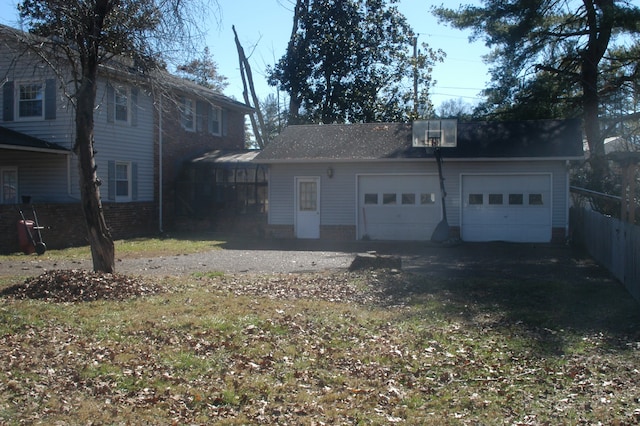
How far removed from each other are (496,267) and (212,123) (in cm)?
1810

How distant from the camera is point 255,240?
2308 centimetres

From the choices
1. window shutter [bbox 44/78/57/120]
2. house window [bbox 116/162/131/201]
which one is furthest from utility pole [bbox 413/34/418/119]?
window shutter [bbox 44/78/57/120]

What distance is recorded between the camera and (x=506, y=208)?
21500mm

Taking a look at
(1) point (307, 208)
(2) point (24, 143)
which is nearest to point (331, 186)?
(1) point (307, 208)

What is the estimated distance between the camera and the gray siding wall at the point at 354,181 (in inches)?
830

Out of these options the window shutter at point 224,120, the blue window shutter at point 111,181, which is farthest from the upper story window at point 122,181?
the window shutter at point 224,120

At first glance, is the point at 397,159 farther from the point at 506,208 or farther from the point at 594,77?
the point at 594,77

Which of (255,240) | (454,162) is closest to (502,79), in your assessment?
(454,162)

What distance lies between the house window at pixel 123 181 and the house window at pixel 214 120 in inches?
236

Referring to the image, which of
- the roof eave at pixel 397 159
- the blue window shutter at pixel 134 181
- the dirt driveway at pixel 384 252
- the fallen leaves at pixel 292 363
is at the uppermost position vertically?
the roof eave at pixel 397 159

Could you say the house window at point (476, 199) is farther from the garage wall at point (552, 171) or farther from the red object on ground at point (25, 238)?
the red object on ground at point (25, 238)

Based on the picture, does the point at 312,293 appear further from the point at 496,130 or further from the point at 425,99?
the point at 425,99

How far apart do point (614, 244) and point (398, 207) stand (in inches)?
379

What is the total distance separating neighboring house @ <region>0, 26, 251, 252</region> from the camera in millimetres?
20109
